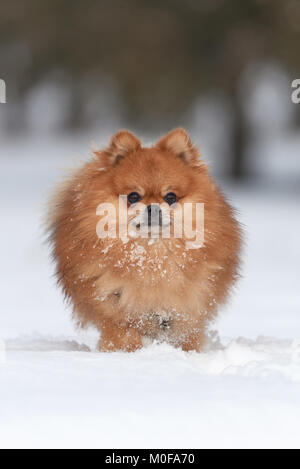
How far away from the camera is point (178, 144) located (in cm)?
530

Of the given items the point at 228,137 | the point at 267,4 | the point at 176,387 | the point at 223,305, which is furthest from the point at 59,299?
the point at 228,137

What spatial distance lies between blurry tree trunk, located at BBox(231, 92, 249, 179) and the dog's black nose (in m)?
19.4

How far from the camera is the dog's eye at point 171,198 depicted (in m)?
5.02

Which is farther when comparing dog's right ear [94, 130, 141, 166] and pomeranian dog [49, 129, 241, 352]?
dog's right ear [94, 130, 141, 166]

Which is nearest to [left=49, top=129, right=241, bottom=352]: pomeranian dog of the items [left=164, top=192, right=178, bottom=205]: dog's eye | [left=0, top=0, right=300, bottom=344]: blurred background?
[left=164, top=192, right=178, bottom=205]: dog's eye

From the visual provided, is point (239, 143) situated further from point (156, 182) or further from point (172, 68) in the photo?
point (156, 182)

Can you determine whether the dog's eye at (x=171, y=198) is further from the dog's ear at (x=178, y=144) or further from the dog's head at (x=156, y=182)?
the dog's ear at (x=178, y=144)

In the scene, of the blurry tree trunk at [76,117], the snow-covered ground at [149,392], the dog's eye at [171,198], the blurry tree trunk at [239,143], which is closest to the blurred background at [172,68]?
the blurry tree trunk at [239,143]

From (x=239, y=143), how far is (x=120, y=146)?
68.0 ft

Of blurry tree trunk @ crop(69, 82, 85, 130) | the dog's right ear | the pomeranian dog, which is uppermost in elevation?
blurry tree trunk @ crop(69, 82, 85, 130)

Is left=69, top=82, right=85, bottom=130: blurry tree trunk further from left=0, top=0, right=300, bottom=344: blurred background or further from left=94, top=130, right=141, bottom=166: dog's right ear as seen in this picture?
left=94, top=130, right=141, bottom=166: dog's right ear

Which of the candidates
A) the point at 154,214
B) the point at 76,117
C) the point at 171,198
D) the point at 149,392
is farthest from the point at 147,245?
the point at 76,117

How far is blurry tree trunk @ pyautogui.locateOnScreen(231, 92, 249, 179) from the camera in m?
24.5

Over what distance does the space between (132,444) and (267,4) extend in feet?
59.4
